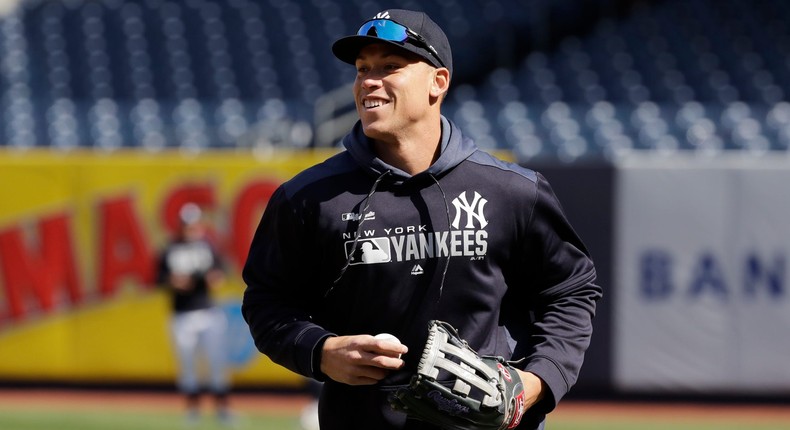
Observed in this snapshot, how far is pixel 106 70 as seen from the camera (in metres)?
15.4

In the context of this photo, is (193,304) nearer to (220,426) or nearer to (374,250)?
(220,426)

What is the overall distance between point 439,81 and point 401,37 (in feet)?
0.66

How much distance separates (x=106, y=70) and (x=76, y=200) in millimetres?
3456

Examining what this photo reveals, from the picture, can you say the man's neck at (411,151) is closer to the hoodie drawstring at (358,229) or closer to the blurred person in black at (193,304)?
the hoodie drawstring at (358,229)

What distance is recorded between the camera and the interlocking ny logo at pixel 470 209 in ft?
10.4

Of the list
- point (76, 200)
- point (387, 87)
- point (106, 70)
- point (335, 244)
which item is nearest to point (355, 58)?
point (387, 87)

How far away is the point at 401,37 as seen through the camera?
3.12 meters

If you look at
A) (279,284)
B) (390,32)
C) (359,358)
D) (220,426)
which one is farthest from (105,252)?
(359,358)

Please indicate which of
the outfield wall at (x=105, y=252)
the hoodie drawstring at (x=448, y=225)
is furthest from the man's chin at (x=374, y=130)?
the outfield wall at (x=105, y=252)

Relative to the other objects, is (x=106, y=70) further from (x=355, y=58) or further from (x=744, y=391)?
(x=355, y=58)

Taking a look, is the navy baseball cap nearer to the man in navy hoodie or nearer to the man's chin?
the man in navy hoodie

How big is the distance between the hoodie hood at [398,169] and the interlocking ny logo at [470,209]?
0.28 ft

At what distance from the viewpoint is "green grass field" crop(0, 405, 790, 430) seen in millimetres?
10094

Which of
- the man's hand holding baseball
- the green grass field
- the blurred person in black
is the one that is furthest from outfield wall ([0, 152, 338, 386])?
the man's hand holding baseball
